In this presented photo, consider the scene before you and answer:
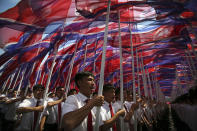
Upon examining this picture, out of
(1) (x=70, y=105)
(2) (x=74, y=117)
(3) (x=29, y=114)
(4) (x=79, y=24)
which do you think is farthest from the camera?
(4) (x=79, y=24)

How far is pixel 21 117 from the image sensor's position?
3.39 metres

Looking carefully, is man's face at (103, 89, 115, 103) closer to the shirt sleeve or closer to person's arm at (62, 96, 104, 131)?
the shirt sleeve

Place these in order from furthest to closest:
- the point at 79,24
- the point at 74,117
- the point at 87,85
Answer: the point at 79,24
the point at 87,85
the point at 74,117

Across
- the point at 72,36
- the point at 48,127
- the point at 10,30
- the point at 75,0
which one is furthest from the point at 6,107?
the point at 75,0

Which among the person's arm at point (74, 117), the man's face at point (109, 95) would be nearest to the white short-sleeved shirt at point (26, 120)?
the man's face at point (109, 95)

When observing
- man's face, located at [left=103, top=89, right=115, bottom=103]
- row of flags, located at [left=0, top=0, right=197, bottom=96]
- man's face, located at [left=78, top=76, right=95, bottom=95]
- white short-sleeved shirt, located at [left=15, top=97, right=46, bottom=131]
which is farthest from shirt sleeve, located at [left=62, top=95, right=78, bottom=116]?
row of flags, located at [left=0, top=0, right=197, bottom=96]

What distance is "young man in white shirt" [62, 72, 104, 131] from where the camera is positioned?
5.44ft

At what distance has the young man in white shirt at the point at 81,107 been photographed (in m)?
1.66

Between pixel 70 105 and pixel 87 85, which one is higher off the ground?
pixel 87 85

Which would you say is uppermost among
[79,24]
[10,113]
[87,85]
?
[79,24]

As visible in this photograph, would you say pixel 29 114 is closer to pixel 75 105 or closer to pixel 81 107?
pixel 75 105

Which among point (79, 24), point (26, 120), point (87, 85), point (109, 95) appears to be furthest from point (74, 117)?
point (79, 24)

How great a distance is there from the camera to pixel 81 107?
5.54 feet

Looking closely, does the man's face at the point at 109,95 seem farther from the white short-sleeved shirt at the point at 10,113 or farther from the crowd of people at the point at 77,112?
the white short-sleeved shirt at the point at 10,113
